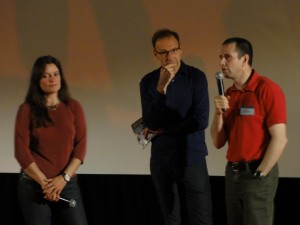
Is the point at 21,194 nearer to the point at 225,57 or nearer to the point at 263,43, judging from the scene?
the point at 225,57

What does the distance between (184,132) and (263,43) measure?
1.19m

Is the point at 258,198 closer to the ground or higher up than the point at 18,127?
closer to the ground

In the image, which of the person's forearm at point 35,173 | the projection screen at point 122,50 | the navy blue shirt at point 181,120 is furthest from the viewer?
the projection screen at point 122,50

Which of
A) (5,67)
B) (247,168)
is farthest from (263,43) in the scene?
(5,67)

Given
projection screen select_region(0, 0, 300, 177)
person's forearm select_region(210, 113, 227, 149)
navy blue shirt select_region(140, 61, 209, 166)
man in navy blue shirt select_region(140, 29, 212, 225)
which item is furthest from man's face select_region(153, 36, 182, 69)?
projection screen select_region(0, 0, 300, 177)

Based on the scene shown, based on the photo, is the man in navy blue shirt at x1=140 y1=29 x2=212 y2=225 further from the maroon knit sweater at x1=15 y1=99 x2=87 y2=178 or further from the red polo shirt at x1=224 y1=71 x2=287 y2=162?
the maroon knit sweater at x1=15 y1=99 x2=87 y2=178

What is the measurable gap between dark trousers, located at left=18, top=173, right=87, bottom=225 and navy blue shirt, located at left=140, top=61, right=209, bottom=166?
1.65 ft

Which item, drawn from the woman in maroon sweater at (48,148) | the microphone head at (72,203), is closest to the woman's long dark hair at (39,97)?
the woman in maroon sweater at (48,148)

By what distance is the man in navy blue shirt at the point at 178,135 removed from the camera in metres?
2.56

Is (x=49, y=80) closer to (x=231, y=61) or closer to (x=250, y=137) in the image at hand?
(x=231, y=61)

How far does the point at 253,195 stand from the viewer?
2281 mm

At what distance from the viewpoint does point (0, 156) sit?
403cm

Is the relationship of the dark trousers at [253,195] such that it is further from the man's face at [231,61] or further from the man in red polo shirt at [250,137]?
the man's face at [231,61]

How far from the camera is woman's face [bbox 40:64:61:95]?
95.8 inches
